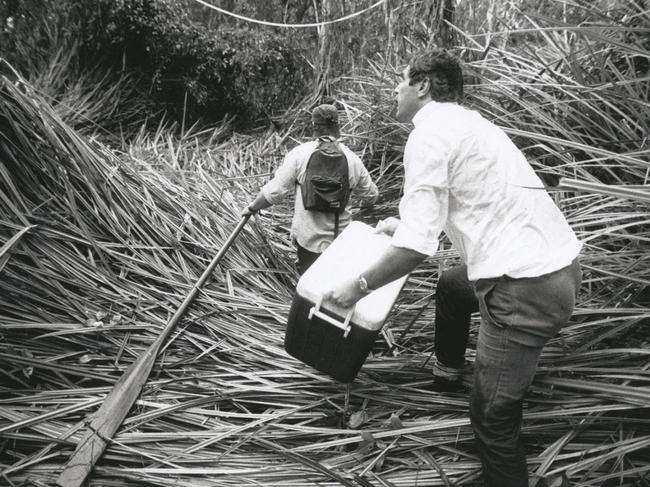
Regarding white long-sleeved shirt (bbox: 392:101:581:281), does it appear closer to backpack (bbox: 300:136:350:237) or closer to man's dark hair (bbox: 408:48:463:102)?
man's dark hair (bbox: 408:48:463:102)

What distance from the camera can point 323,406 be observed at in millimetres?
1922

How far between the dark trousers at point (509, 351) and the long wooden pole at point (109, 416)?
1261 millimetres

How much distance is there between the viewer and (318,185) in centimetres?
247

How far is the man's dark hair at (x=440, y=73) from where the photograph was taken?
1.43 meters

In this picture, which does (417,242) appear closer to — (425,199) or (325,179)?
(425,199)

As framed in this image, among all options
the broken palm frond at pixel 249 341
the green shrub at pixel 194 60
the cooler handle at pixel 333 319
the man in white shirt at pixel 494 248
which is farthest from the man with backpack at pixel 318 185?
the green shrub at pixel 194 60

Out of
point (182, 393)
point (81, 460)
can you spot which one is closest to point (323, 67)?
point (182, 393)

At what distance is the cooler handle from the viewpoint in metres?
1.53

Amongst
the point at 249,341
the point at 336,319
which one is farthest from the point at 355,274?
the point at 249,341

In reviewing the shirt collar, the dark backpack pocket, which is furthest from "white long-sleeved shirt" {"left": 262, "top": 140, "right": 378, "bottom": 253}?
the shirt collar

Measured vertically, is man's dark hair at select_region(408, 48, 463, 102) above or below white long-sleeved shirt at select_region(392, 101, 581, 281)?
above

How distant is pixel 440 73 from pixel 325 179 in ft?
3.56

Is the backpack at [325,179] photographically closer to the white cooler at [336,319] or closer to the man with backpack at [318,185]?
the man with backpack at [318,185]

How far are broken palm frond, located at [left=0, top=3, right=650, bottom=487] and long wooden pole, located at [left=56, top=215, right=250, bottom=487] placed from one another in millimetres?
43
